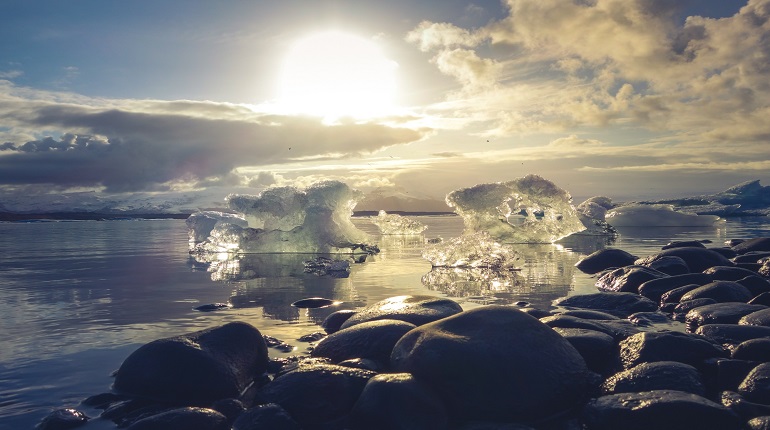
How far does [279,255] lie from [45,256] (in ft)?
33.6

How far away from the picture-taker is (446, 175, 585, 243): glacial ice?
26281 millimetres

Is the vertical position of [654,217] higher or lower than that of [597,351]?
lower

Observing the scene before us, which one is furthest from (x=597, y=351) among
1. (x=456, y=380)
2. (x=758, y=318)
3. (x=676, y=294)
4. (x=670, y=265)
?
(x=670, y=265)

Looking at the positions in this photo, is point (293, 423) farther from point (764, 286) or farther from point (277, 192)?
Answer: point (277, 192)

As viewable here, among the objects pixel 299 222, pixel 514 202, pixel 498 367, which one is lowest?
pixel 498 367

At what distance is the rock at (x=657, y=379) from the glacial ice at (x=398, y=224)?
31.3 meters

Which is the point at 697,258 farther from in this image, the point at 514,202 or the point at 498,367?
the point at 514,202

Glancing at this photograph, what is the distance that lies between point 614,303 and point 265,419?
24.6 ft

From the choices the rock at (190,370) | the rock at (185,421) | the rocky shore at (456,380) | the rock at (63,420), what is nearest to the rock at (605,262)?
the rocky shore at (456,380)

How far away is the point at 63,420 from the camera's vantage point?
512 cm

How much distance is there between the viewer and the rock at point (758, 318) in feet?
25.8

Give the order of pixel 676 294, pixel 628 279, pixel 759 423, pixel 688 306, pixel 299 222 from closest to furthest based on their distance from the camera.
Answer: pixel 759 423 < pixel 688 306 < pixel 676 294 < pixel 628 279 < pixel 299 222

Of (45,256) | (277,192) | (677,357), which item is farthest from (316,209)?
(677,357)

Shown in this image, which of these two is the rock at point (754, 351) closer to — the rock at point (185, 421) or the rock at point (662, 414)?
the rock at point (662, 414)
